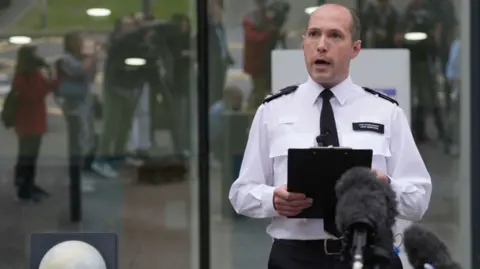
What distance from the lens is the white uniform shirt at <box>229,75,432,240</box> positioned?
299 centimetres

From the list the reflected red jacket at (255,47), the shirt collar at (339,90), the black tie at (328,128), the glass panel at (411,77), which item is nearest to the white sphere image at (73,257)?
the black tie at (328,128)

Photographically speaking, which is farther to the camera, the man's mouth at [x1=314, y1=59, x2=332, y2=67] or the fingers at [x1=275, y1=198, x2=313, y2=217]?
the man's mouth at [x1=314, y1=59, x2=332, y2=67]

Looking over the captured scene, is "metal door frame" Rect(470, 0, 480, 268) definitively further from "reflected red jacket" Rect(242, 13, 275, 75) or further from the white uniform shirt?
the white uniform shirt

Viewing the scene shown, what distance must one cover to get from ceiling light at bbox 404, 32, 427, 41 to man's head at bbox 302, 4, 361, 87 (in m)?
3.51

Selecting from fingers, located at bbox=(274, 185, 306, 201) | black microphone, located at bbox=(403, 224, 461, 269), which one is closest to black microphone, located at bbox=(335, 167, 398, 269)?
black microphone, located at bbox=(403, 224, 461, 269)

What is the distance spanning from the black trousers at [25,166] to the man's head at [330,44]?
4003 mm

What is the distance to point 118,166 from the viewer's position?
6605 millimetres

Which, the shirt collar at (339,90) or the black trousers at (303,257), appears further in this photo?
the shirt collar at (339,90)

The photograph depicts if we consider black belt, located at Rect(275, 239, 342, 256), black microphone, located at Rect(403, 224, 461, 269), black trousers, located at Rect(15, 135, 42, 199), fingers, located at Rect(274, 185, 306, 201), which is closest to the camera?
black microphone, located at Rect(403, 224, 461, 269)

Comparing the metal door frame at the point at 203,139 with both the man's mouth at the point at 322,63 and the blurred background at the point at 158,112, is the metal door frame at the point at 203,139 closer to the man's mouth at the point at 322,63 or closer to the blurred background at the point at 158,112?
the blurred background at the point at 158,112

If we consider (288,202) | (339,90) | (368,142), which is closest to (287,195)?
(288,202)

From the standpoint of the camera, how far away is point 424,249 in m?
2.37

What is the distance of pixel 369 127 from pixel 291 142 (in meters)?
0.27

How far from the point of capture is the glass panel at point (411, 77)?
21.1 ft
